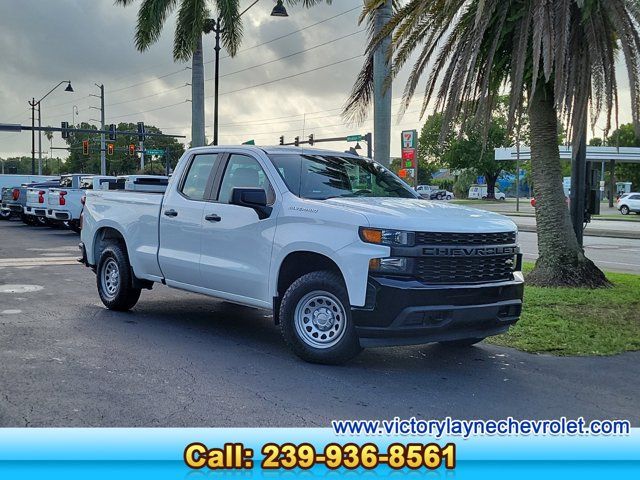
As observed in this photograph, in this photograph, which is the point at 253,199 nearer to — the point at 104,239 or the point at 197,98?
the point at 104,239

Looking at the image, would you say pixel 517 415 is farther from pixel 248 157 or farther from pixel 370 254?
pixel 248 157

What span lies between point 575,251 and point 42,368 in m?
8.23

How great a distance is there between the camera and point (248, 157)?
7668 mm

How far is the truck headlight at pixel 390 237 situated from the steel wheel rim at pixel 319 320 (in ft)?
2.14

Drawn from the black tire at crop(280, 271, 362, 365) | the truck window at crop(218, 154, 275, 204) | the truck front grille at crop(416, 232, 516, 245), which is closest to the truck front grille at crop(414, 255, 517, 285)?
the truck front grille at crop(416, 232, 516, 245)

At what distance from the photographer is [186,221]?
7984 mm

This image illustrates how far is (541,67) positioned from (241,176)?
552 cm

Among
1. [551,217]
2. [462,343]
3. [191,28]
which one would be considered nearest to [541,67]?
[551,217]

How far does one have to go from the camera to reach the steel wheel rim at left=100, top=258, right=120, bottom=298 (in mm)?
9202

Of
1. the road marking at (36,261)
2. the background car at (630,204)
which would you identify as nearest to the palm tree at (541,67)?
the road marking at (36,261)

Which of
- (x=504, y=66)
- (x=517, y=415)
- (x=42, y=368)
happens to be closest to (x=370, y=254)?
(x=517, y=415)

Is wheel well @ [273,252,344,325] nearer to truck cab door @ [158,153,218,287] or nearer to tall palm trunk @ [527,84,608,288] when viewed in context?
truck cab door @ [158,153,218,287]

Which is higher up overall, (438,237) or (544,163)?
(544,163)

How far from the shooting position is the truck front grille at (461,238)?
6.13 m
